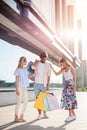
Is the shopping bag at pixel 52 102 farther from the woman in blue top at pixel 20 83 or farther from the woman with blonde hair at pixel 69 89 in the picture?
the woman in blue top at pixel 20 83

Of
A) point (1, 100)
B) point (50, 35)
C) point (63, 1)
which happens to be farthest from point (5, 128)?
point (63, 1)

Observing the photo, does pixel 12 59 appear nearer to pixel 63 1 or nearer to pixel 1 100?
pixel 1 100

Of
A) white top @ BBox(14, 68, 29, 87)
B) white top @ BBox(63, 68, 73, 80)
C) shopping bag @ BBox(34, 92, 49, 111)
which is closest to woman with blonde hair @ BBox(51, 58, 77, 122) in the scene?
white top @ BBox(63, 68, 73, 80)

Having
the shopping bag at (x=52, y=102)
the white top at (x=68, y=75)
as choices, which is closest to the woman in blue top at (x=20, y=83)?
the shopping bag at (x=52, y=102)

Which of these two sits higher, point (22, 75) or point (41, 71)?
point (41, 71)

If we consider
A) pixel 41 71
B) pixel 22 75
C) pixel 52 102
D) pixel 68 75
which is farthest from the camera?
pixel 41 71

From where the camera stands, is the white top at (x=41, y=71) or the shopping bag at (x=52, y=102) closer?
the shopping bag at (x=52, y=102)

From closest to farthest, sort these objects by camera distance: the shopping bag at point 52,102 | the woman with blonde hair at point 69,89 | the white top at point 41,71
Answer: the shopping bag at point 52,102 < the woman with blonde hair at point 69,89 < the white top at point 41,71

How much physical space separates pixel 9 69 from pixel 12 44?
1.23m

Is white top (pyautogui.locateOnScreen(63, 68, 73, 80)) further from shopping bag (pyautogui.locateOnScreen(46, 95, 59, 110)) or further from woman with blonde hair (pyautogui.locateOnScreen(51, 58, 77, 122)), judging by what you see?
shopping bag (pyautogui.locateOnScreen(46, 95, 59, 110))

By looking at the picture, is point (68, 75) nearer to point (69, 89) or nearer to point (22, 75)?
point (69, 89)

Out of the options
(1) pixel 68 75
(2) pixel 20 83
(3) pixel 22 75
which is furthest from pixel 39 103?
(1) pixel 68 75

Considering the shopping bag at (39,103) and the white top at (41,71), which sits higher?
the white top at (41,71)

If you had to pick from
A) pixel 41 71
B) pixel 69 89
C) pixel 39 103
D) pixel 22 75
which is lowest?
pixel 39 103
